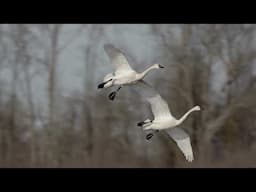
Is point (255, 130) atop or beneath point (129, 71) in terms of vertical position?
atop

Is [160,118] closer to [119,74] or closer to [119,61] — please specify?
[119,74]

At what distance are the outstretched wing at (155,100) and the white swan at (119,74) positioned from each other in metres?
0.14

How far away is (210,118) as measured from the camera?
69.4 feet

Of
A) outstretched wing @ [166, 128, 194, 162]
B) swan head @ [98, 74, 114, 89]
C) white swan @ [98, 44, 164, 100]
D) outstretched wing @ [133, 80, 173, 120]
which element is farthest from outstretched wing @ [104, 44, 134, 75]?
outstretched wing @ [166, 128, 194, 162]

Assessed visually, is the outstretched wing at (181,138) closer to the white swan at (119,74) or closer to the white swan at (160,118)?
the white swan at (160,118)

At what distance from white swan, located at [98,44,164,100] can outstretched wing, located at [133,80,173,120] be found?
145mm

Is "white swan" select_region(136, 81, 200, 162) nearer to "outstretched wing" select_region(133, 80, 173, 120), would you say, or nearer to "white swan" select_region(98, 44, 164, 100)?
"outstretched wing" select_region(133, 80, 173, 120)

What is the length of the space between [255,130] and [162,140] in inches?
111

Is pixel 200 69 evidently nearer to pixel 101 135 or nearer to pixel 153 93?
pixel 101 135

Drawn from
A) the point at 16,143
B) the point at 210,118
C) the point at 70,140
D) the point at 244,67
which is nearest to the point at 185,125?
the point at 210,118

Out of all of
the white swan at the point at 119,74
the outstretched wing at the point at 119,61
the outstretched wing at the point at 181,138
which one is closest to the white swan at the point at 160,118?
the outstretched wing at the point at 181,138

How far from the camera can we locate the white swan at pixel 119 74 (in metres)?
9.92

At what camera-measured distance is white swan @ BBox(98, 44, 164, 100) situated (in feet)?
32.6

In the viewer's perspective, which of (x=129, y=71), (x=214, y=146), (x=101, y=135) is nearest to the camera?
(x=129, y=71)
